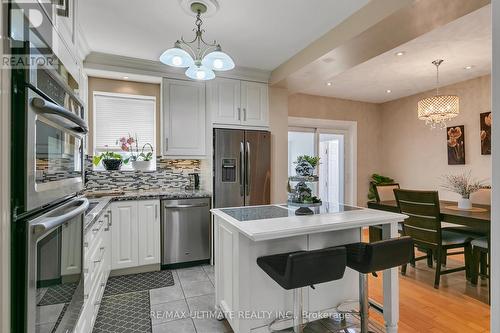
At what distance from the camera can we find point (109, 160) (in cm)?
350

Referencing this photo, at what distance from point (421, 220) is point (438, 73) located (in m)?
2.46

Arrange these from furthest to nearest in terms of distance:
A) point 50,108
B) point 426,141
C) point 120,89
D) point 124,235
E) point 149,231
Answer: point 426,141, point 120,89, point 149,231, point 124,235, point 50,108

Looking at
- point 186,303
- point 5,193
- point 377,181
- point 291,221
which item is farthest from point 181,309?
point 377,181

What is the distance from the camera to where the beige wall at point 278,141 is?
3.96 metres

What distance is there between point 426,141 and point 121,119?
5.32 metres

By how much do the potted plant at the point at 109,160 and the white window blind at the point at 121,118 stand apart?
6.0 inches

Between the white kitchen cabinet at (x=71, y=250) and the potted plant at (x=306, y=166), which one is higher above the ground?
the potted plant at (x=306, y=166)

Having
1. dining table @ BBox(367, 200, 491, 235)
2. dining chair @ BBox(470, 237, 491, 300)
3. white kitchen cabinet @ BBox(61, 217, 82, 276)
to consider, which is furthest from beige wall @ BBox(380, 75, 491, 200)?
white kitchen cabinet @ BBox(61, 217, 82, 276)

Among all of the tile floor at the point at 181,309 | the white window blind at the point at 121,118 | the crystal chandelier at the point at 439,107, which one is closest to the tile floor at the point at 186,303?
the tile floor at the point at 181,309

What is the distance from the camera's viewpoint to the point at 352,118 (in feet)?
18.4

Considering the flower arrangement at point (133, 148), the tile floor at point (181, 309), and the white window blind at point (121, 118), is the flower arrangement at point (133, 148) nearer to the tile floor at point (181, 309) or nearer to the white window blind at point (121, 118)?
the white window blind at point (121, 118)

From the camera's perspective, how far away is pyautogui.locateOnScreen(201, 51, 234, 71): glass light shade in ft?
6.59

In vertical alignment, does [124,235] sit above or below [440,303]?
above

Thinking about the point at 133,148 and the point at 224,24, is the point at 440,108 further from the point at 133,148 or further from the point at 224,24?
the point at 133,148
